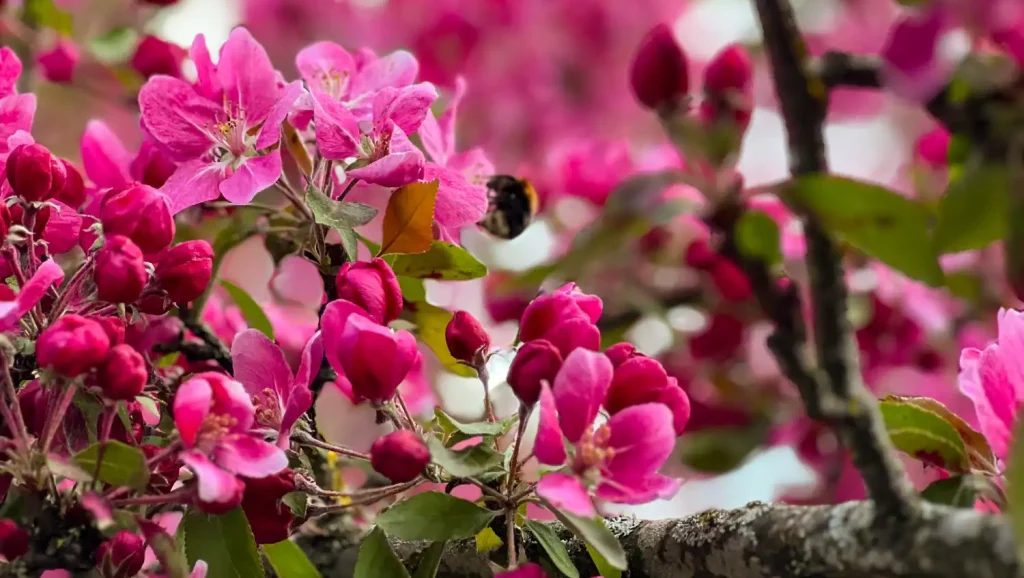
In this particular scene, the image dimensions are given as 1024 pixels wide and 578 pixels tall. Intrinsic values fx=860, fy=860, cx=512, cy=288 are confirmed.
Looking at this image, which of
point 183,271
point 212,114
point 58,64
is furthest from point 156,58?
point 183,271

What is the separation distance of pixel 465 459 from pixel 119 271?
0.20 metres

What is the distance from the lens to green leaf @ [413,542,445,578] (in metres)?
0.49

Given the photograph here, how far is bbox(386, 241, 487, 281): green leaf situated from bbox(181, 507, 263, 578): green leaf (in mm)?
191

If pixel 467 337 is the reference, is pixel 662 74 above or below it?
above

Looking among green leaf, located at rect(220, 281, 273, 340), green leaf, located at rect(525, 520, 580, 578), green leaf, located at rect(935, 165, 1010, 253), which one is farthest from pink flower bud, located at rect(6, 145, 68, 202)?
green leaf, located at rect(935, 165, 1010, 253)

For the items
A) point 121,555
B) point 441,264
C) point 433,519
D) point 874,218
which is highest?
point 874,218

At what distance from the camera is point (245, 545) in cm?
46

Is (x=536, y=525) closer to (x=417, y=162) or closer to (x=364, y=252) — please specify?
(x=417, y=162)

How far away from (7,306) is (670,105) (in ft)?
1.15

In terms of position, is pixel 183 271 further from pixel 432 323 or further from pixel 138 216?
pixel 432 323

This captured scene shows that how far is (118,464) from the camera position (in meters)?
0.41

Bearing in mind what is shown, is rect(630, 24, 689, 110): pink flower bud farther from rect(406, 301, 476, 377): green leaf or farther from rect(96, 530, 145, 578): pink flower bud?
rect(96, 530, 145, 578): pink flower bud

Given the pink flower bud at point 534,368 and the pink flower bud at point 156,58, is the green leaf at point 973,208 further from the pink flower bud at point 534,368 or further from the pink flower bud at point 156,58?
the pink flower bud at point 156,58

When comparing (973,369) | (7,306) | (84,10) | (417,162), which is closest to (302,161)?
(417,162)
